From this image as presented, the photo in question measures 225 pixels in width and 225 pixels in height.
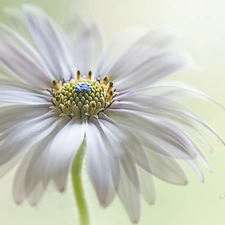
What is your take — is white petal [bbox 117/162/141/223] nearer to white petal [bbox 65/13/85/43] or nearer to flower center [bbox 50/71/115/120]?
flower center [bbox 50/71/115/120]

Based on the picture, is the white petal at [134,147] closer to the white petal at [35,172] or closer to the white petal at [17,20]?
the white petal at [35,172]

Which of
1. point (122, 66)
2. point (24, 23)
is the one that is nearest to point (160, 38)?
point (122, 66)

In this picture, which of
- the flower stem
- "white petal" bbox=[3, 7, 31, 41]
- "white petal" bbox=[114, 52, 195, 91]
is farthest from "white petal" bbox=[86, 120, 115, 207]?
"white petal" bbox=[3, 7, 31, 41]

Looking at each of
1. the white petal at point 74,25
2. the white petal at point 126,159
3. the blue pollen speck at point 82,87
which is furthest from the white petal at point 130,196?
the white petal at point 74,25

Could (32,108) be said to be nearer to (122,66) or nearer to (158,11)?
(122,66)

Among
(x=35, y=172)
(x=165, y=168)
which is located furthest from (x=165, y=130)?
(x=35, y=172)

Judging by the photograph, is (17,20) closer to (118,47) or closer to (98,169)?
(118,47)
